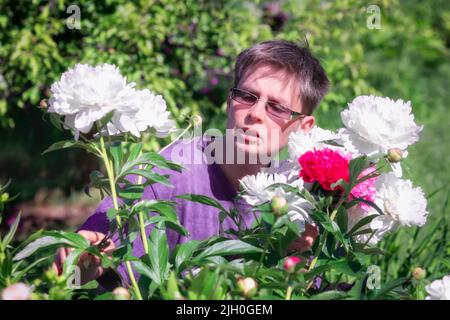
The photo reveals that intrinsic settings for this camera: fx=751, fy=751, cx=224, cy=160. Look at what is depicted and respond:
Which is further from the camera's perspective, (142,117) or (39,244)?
(142,117)

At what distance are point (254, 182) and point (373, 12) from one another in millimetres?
2170

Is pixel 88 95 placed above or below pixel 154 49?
below

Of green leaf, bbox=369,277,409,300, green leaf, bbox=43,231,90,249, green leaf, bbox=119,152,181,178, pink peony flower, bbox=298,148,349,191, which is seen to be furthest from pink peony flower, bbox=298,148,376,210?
green leaf, bbox=43,231,90,249

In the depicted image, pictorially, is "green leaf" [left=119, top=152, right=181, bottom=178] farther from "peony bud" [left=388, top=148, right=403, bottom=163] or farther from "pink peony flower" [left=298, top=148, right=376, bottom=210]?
"peony bud" [left=388, top=148, right=403, bottom=163]

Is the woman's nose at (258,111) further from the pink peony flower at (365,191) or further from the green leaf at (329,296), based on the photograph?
the green leaf at (329,296)

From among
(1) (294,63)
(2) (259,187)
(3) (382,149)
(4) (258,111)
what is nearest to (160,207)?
(2) (259,187)

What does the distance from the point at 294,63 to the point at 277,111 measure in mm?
178

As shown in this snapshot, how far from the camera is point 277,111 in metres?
1.90

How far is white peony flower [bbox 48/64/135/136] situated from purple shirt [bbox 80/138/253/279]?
24.7 inches

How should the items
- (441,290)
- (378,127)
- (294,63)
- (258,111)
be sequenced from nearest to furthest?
(441,290), (378,127), (258,111), (294,63)

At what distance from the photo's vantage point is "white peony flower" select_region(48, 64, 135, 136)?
127 cm

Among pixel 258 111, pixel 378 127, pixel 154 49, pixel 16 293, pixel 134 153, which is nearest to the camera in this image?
pixel 16 293

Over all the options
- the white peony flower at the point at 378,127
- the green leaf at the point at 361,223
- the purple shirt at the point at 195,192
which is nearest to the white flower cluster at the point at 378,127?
the white peony flower at the point at 378,127

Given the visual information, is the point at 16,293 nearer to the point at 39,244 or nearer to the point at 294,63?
the point at 39,244
